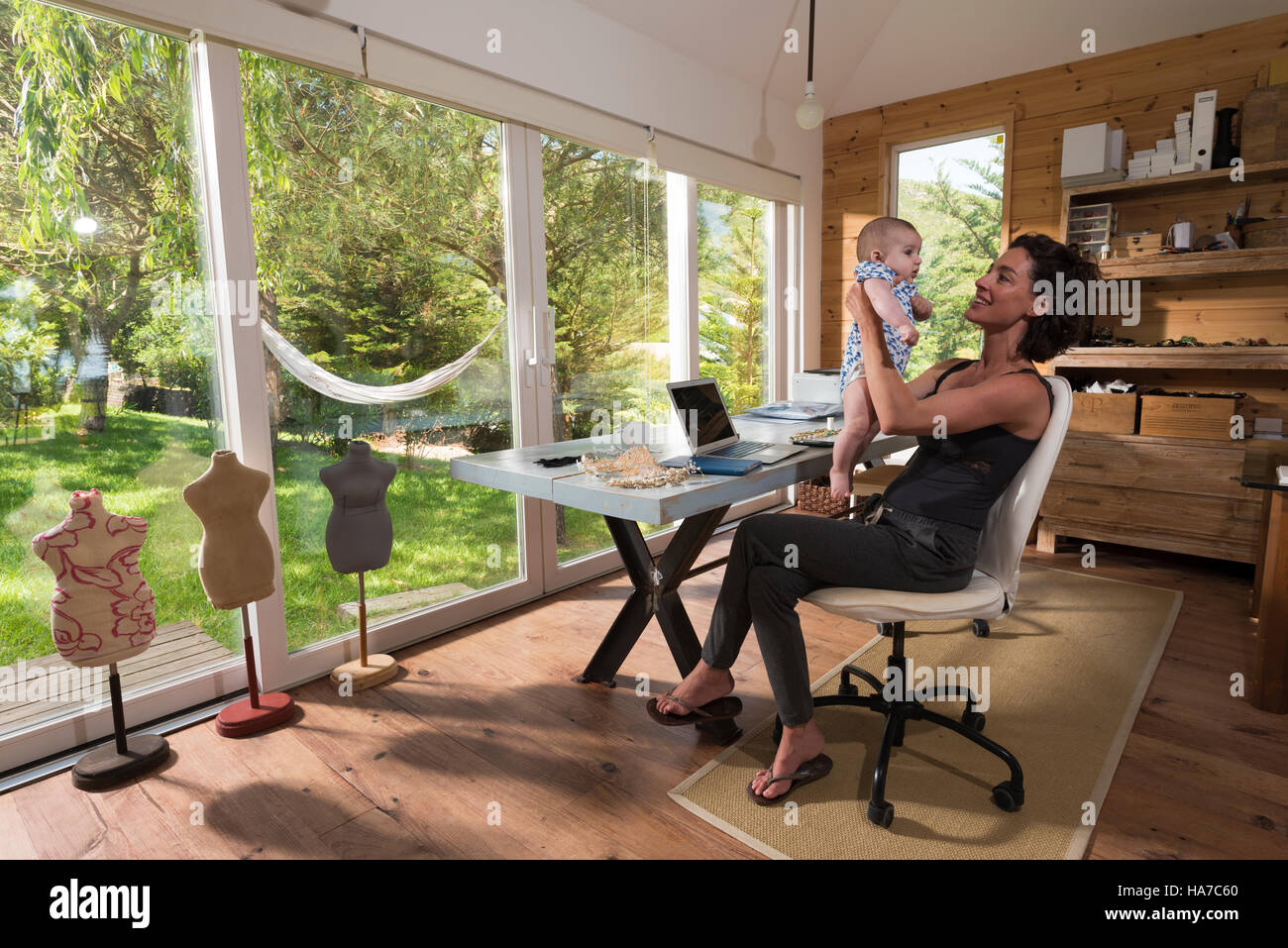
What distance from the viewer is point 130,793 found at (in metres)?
1.91

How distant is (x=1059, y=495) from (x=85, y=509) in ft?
12.8

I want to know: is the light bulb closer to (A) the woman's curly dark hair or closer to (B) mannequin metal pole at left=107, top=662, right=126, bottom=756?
(A) the woman's curly dark hair

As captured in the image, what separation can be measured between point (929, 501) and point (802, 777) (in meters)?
0.72

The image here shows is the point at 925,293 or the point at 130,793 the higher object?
the point at 925,293

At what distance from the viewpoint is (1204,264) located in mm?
3449

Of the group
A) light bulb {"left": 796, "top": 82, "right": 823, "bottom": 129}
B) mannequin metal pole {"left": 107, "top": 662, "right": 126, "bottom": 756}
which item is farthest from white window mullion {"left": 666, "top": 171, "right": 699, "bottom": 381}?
mannequin metal pole {"left": 107, "top": 662, "right": 126, "bottom": 756}

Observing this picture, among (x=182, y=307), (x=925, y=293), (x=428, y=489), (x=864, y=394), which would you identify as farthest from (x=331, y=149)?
(x=925, y=293)

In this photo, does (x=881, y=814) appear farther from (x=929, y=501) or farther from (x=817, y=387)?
(x=817, y=387)

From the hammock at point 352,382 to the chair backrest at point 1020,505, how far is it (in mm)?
1923

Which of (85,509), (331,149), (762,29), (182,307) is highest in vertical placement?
(762,29)

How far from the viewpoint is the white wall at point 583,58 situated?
7.36 feet

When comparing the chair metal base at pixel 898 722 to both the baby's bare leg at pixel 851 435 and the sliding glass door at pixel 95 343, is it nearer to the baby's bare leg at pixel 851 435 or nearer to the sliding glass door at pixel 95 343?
the baby's bare leg at pixel 851 435

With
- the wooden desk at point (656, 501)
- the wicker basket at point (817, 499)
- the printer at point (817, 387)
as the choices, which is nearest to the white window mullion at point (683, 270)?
the printer at point (817, 387)

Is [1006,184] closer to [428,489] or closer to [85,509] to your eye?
[428,489]
